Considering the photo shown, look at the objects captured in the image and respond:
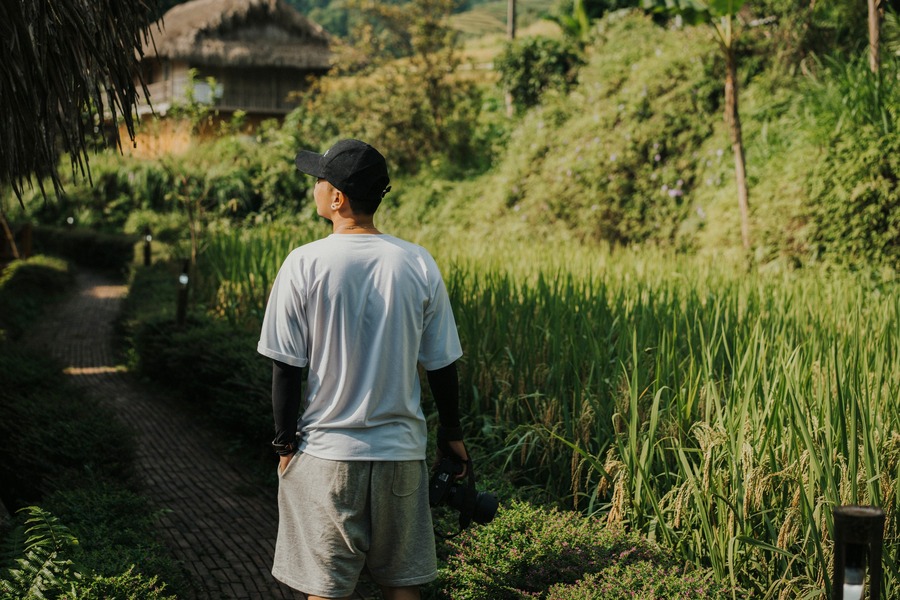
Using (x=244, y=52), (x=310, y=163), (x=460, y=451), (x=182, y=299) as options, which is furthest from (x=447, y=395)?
(x=244, y=52)

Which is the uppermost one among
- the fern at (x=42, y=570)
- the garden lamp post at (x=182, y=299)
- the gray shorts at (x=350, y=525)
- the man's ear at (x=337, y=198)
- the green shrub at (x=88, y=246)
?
the man's ear at (x=337, y=198)

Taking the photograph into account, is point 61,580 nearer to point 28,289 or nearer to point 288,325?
point 288,325

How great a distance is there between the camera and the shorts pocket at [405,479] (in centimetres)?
251

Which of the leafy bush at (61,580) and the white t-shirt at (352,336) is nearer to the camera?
the white t-shirt at (352,336)

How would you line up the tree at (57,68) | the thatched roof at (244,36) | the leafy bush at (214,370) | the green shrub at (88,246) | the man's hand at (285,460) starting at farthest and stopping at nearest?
the thatched roof at (244,36) → the green shrub at (88,246) → the leafy bush at (214,370) → the tree at (57,68) → the man's hand at (285,460)

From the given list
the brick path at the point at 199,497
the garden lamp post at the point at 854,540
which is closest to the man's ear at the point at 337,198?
the garden lamp post at the point at 854,540

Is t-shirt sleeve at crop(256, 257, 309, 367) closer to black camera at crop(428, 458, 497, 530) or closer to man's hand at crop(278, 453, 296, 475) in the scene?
man's hand at crop(278, 453, 296, 475)

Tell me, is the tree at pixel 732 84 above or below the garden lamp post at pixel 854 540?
above

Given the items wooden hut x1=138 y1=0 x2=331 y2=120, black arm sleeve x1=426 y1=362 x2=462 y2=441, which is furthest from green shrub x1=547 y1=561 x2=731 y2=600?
wooden hut x1=138 y1=0 x2=331 y2=120

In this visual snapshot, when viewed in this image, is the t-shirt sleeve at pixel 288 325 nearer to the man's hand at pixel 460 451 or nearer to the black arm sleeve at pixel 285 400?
the black arm sleeve at pixel 285 400

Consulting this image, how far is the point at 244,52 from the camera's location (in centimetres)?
2905

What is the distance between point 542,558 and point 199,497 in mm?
2761

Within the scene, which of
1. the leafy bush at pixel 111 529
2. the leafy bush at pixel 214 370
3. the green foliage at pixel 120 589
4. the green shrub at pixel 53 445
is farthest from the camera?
the leafy bush at pixel 214 370

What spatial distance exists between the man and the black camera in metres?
0.06
